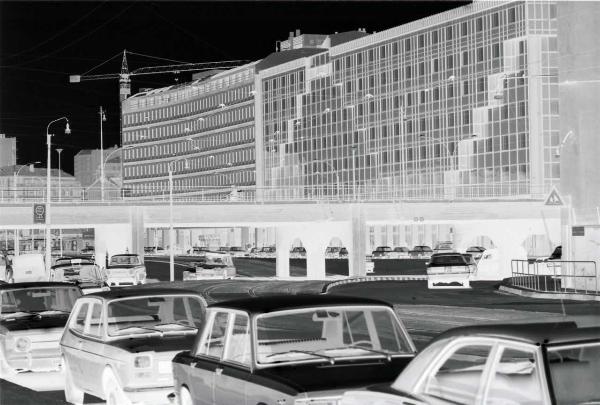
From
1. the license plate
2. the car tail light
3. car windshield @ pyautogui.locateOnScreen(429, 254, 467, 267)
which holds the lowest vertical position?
the license plate

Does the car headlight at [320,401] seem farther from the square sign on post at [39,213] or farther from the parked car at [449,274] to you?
the square sign on post at [39,213]

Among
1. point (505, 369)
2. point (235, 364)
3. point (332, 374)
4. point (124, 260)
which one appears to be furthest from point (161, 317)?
point (124, 260)

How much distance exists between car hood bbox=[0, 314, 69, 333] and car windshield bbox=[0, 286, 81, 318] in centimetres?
34

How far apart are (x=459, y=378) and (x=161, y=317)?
7.44 metres

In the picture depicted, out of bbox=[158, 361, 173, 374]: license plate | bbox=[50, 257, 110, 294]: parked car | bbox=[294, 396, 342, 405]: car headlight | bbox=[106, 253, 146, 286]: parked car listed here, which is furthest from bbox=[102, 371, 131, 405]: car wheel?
bbox=[106, 253, 146, 286]: parked car

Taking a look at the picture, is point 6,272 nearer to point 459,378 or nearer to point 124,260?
point 124,260

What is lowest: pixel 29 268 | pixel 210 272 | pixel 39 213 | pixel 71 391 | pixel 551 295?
pixel 551 295

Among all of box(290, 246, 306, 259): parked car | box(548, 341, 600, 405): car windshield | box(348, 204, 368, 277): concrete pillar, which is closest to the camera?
box(548, 341, 600, 405): car windshield

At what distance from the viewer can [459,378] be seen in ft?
23.1

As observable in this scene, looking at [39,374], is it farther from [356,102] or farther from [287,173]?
[287,173]

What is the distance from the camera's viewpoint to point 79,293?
756 inches

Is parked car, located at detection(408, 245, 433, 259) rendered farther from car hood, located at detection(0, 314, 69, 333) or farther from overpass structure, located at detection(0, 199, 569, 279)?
car hood, located at detection(0, 314, 69, 333)

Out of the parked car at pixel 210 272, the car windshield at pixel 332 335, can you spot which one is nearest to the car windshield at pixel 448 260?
the parked car at pixel 210 272

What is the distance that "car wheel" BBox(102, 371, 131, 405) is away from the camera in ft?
41.6
